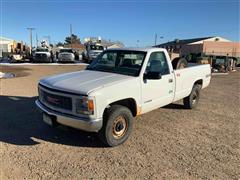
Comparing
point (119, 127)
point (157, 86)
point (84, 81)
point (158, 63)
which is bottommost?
point (119, 127)

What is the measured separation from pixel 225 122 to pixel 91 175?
409cm

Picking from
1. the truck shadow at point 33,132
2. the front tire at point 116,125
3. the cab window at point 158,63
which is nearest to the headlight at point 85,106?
the front tire at point 116,125

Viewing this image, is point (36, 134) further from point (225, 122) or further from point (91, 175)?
point (225, 122)

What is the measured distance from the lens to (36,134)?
502cm

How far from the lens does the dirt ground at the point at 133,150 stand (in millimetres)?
3674

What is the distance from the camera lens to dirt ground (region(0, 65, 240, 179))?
12.1ft

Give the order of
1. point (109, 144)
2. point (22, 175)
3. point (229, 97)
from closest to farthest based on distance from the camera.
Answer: point (22, 175)
point (109, 144)
point (229, 97)

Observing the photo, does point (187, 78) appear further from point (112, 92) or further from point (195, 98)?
point (112, 92)

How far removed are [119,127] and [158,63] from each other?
1847mm

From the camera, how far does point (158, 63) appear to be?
18.4ft

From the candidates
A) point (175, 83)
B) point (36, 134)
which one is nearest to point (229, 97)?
point (175, 83)

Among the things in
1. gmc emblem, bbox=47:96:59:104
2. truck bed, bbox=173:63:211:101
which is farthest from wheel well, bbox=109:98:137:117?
truck bed, bbox=173:63:211:101

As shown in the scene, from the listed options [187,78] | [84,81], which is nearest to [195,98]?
[187,78]

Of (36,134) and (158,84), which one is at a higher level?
(158,84)
